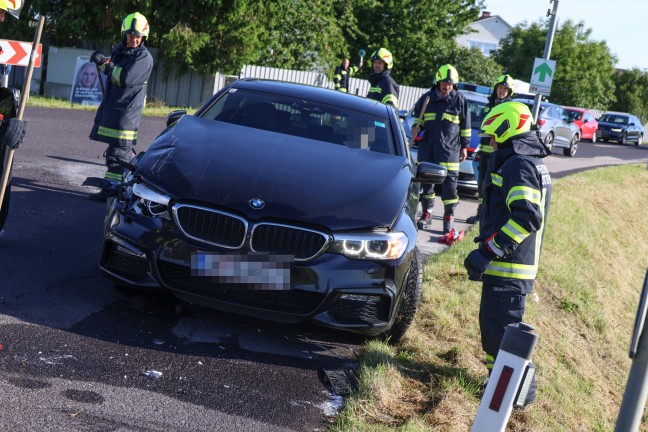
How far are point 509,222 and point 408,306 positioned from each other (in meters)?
1.06

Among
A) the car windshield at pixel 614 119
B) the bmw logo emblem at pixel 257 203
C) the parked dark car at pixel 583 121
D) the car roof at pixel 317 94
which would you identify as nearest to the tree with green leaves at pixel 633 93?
the car windshield at pixel 614 119

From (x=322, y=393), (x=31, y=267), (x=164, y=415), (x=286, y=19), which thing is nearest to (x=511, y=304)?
(x=322, y=393)

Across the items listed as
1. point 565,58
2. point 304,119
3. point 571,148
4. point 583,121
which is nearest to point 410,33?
point 583,121

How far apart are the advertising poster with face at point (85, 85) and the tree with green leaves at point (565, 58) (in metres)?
40.0

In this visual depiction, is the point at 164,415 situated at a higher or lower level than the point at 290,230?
lower

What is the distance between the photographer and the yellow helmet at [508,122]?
5418 millimetres

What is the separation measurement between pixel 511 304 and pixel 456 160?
16.7 ft

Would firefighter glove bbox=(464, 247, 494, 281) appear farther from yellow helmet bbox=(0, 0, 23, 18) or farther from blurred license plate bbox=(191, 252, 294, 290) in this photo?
yellow helmet bbox=(0, 0, 23, 18)

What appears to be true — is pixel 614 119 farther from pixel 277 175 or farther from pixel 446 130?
pixel 277 175

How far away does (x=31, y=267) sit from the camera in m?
6.35

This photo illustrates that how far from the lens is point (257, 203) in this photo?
17.2ft

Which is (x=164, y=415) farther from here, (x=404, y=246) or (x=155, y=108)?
(x=155, y=108)

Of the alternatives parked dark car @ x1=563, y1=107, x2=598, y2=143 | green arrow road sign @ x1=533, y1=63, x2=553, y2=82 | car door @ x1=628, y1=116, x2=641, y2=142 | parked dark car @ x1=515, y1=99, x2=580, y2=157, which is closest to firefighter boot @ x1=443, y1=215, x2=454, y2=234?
green arrow road sign @ x1=533, y1=63, x2=553, y2=82

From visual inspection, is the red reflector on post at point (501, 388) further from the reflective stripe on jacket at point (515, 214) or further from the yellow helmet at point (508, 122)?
the yellow helmet at point (508, 122)
